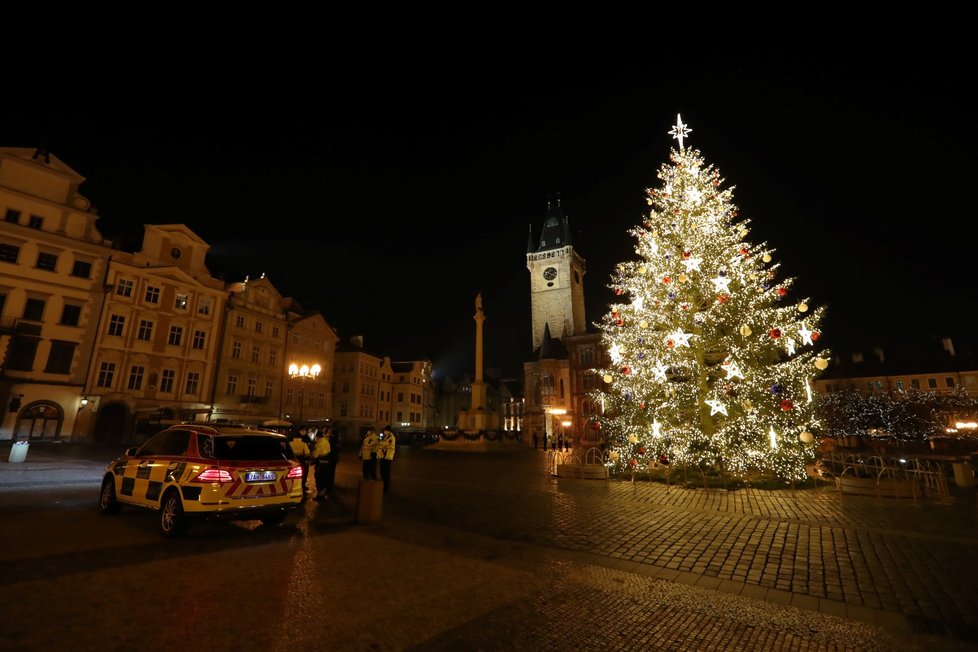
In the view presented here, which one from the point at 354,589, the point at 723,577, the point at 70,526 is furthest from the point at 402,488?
the point at 723,577

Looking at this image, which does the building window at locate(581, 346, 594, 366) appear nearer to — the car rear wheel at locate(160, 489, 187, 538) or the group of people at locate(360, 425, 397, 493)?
the group of people at locate(360, 425, 397, 493)

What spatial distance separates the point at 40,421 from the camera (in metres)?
Answer: 27.5

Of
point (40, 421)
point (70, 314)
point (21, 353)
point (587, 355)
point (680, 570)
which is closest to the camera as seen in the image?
point (680, 570)

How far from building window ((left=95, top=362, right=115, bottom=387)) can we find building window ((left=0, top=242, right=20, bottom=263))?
25.5ft

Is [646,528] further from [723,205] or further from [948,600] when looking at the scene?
[723,205]

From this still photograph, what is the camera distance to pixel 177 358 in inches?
1359

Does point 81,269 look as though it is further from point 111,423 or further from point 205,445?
point 205,445

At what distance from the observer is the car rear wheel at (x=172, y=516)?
7227 millimetres

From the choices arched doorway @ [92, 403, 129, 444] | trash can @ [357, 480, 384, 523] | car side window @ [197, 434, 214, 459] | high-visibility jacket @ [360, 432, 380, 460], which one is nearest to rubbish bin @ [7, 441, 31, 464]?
high-visibility jacket @ [360, 432, 380, 460]

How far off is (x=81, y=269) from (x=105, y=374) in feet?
23.1

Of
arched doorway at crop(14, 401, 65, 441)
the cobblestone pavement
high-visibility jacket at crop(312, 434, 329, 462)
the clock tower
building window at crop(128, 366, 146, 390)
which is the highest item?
the clock tower

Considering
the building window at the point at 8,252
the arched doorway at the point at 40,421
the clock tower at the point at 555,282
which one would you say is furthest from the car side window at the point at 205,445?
the clock tower at the point at 555,282

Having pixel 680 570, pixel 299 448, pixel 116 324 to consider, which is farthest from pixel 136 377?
pixel 680 570

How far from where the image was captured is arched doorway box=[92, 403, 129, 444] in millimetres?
30072
